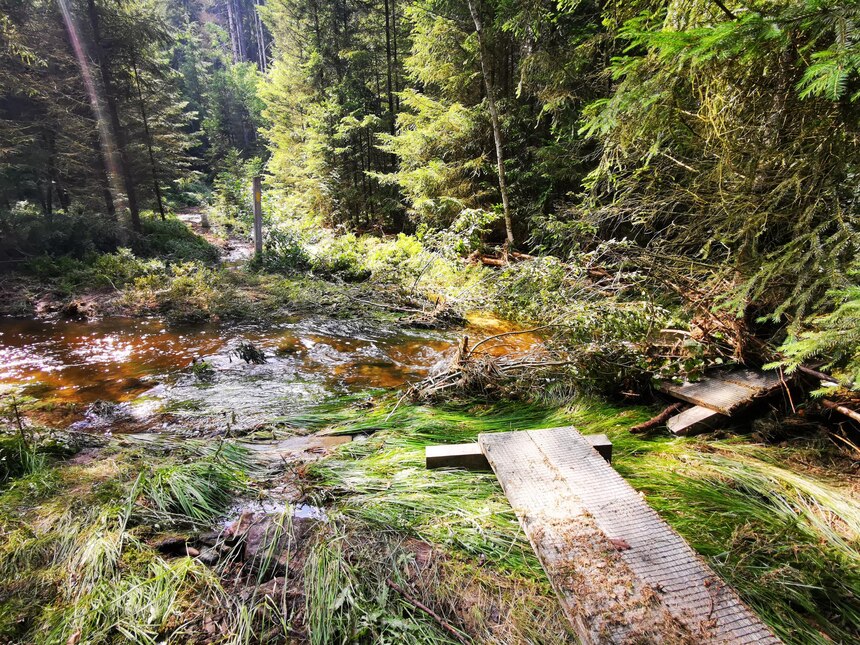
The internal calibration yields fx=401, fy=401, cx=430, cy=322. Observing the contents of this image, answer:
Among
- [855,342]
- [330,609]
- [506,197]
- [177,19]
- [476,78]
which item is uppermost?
[177,19]

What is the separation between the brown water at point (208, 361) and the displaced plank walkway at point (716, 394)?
270 centimetres

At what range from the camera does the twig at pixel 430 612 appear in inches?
63.4

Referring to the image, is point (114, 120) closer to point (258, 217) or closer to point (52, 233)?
point (52, 233)

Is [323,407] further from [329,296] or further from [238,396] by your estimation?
[329,296]

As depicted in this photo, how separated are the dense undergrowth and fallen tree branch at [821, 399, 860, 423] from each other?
9.1 inches

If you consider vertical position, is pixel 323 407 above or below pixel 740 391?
below

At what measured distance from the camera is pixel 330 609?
1.71 metres

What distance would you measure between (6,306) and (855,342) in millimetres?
12455

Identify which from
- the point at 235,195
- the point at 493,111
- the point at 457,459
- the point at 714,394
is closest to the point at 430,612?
the point at 457,459

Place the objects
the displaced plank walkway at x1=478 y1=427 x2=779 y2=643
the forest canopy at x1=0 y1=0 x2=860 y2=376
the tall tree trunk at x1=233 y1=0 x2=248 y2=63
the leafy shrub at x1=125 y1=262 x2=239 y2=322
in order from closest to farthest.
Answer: the displaced plank walkway at x1=478 y1=427 x2=779 y2=643
the forest canopy at x1=0 y1=0 x2=860 y2=376
the leafy shrub at x1=125 y1=262 x2=239 y2=322
the tall tree trunk at x1=233 y1=0 x2=248 y2=63

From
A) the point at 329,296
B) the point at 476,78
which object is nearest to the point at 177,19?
the point at 476,78

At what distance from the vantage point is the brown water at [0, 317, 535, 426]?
179 inches

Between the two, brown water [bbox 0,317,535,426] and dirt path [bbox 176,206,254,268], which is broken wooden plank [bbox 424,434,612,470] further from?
dirt path [bbox 176,206,254,268]

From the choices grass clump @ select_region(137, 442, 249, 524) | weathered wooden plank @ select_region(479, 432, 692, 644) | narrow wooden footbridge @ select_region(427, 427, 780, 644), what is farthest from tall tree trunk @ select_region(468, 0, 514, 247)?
grass clump @ select_region(137, 442, 249, 524)
